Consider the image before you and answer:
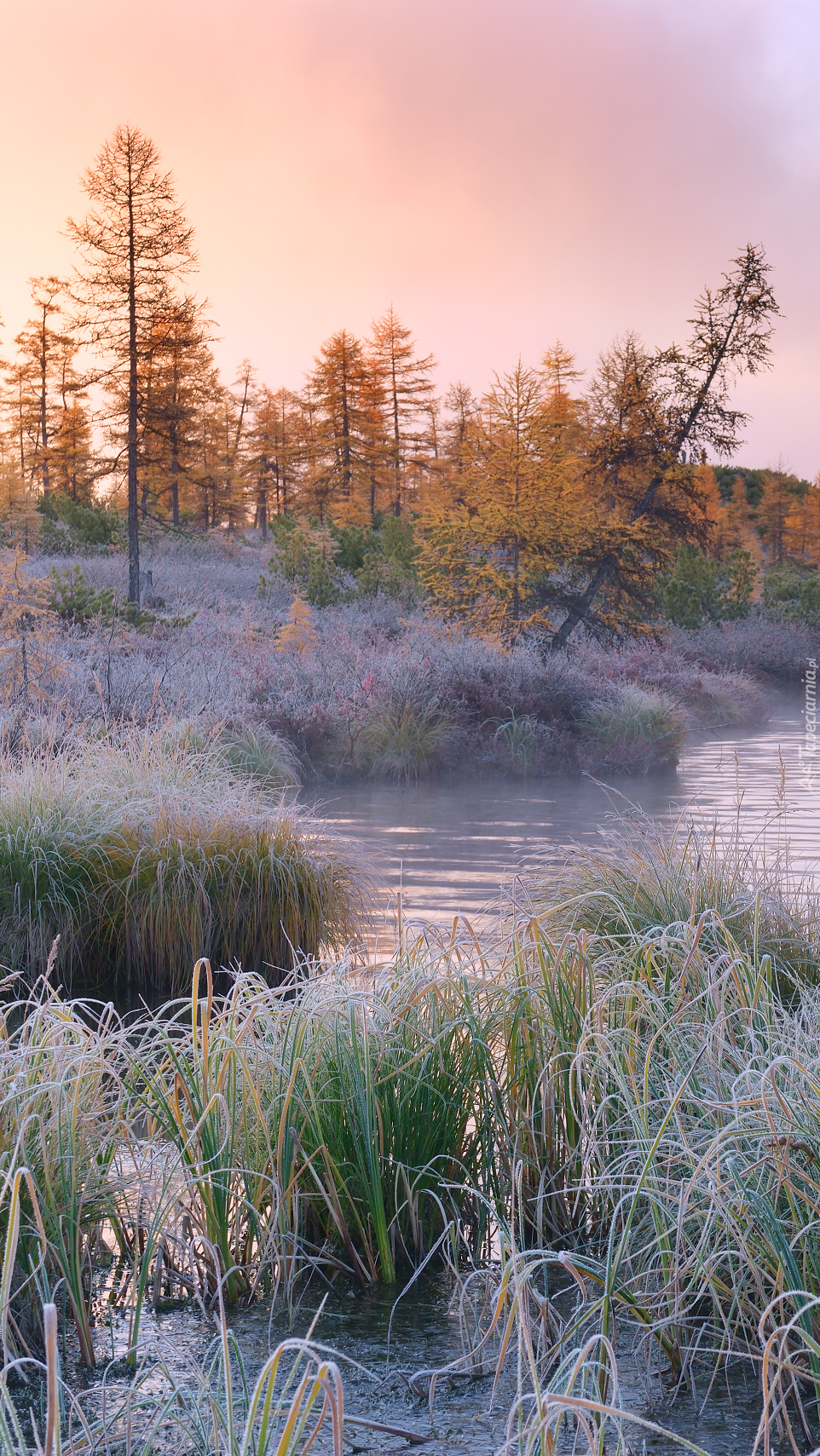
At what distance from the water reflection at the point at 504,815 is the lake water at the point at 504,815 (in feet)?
0.04

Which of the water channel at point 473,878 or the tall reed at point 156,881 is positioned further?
the tall reed at point 156,881

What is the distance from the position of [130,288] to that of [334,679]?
44.2ft

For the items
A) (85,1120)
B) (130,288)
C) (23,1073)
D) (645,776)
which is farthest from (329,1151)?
(130,288)

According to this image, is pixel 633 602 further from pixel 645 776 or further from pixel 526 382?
pixel 645 776

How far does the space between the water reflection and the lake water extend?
0.04 feet

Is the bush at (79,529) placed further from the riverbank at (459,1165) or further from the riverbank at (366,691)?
the riverbank at (459,1165)

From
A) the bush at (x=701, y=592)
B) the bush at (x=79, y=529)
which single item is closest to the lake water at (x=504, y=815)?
the bush at (x=701, y=592)

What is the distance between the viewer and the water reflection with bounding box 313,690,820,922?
885cm

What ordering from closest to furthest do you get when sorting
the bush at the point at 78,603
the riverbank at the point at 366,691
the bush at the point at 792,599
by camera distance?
the riverbank at the point at 366,691 → the bush at the point at 78,603 → the bush at the point at 792,599

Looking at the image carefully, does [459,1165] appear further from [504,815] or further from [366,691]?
[366,691]

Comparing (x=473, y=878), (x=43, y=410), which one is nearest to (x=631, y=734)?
(x=473, y=878)

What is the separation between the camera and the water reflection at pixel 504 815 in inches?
348

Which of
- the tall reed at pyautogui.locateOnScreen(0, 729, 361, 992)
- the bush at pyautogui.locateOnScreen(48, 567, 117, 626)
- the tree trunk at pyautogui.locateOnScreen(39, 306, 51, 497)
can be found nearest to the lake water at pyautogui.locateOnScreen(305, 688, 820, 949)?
the tall reed at pyautogui.locateOnScreen(0, 729, 361, 992)

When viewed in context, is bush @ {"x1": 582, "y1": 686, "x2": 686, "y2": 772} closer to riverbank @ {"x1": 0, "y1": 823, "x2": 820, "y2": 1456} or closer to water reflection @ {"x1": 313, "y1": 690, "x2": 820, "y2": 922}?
water reflection @ {"x1": 313, "y1": 690, "x2": 820, "y2": 922}
